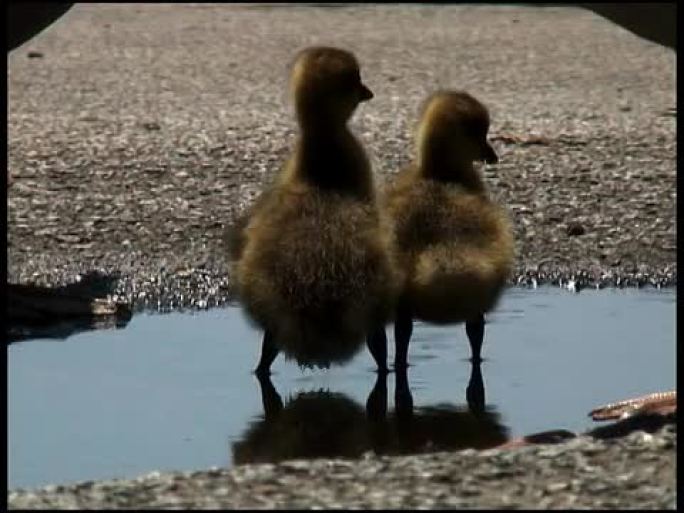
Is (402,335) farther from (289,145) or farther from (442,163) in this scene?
(289,145)

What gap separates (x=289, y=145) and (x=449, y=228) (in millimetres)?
3044

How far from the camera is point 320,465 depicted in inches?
140

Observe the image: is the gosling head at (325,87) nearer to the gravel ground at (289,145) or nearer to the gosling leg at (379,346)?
the gosling leg at (379,346)

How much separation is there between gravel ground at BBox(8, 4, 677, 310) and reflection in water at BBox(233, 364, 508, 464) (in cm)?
120

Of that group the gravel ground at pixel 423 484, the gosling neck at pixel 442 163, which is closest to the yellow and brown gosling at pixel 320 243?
the gosling neck at pixel 442 163

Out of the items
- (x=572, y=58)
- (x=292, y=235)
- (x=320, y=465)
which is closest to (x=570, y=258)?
(x=292, y=235)

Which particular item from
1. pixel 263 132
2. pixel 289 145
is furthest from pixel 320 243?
pixel 263 132

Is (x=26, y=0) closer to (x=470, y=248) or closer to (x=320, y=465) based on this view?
(x=470, y=248)

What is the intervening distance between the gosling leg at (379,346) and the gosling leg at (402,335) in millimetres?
84

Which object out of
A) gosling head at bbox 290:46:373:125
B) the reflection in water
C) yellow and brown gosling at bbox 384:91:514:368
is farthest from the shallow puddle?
gosling head at bbox 290:46:373:125

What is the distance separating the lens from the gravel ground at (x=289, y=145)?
11.3 ft

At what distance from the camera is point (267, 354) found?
15.8 ft

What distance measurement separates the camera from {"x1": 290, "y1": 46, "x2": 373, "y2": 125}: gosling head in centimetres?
505

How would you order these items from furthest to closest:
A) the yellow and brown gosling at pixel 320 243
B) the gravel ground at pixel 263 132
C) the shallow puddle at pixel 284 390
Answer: the gravel ground at pixel 263 132 → the yellow and brown gosling at pixel 320 243 → the shallow puddle at pixel 284 390
